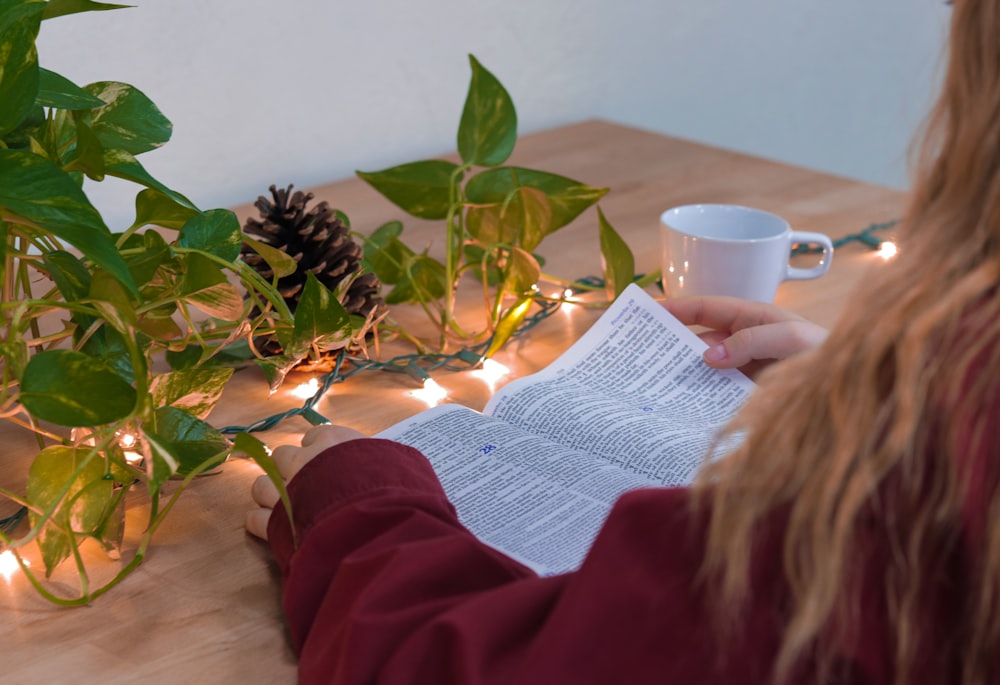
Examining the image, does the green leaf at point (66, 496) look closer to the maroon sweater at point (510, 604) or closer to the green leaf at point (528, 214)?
the maroon sweater at point (510, 604)

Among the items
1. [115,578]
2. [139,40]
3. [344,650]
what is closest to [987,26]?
[344,650]

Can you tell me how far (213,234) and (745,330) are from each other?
1.24 feet

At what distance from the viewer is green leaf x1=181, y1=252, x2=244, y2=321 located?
631 millimetres

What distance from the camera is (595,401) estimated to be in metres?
0.76

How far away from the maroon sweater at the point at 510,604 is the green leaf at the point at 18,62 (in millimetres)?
252

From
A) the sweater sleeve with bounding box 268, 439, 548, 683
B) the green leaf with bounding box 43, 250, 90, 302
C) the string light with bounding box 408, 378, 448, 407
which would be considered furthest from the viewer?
the string light with bounding box 408, 378, 448, 407

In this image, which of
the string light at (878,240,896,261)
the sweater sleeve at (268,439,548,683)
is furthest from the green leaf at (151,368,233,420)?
the string light at (878,240,896,261)

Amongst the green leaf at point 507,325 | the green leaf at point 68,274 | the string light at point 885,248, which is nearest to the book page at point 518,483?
the green leaf at point 507,325

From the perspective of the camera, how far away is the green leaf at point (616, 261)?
859 mm

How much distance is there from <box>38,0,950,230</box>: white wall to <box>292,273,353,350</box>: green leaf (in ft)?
1.54

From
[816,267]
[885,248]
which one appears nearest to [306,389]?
[816,267]

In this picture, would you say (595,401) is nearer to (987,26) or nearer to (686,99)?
(987,26)

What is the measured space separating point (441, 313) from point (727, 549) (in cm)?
52

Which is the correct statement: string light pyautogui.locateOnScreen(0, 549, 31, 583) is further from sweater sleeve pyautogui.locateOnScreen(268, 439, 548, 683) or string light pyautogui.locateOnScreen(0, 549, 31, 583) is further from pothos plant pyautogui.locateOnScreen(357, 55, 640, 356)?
pothos plant pyautogui.locateOnScreen(357, 55, 640, 356)
